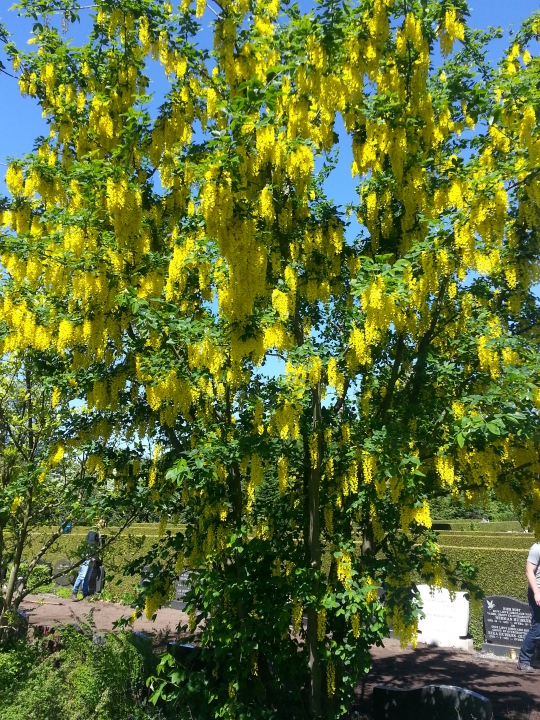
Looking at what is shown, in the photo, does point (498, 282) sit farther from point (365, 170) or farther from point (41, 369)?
point (41, 369)

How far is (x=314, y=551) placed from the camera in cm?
534

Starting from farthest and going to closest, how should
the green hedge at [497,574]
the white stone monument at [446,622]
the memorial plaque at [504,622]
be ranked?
1. the green hedge at [497,574]
2. the white stone monument at [446,622]
3. the memorial plaque at [504,622]

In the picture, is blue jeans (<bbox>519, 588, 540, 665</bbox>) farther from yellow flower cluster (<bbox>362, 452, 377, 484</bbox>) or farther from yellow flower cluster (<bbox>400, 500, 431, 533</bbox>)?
yellow flower cluster (<bbox>362, 452, 377, 484</bbox>)

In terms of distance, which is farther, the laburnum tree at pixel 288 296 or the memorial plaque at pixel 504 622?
the memorial plaque at pixel 504 622

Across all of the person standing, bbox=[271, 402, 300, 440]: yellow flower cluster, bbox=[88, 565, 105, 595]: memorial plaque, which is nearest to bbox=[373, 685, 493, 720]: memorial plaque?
the person standing

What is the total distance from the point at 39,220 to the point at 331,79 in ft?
11.5

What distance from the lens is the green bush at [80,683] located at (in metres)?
A: 5.21

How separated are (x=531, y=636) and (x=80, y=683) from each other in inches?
233

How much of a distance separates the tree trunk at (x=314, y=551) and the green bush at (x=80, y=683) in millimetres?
1602

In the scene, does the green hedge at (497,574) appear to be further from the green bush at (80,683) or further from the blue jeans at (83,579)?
the blue jeans at (83,579)

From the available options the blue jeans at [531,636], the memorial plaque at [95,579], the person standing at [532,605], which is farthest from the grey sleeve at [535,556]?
the memorial plaque at [95,579]

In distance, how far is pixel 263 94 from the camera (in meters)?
4.55

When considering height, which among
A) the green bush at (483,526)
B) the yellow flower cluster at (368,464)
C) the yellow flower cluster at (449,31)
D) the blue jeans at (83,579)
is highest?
the green bush at (483,526)

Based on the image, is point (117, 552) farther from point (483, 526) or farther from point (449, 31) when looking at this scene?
point (483, 526)
